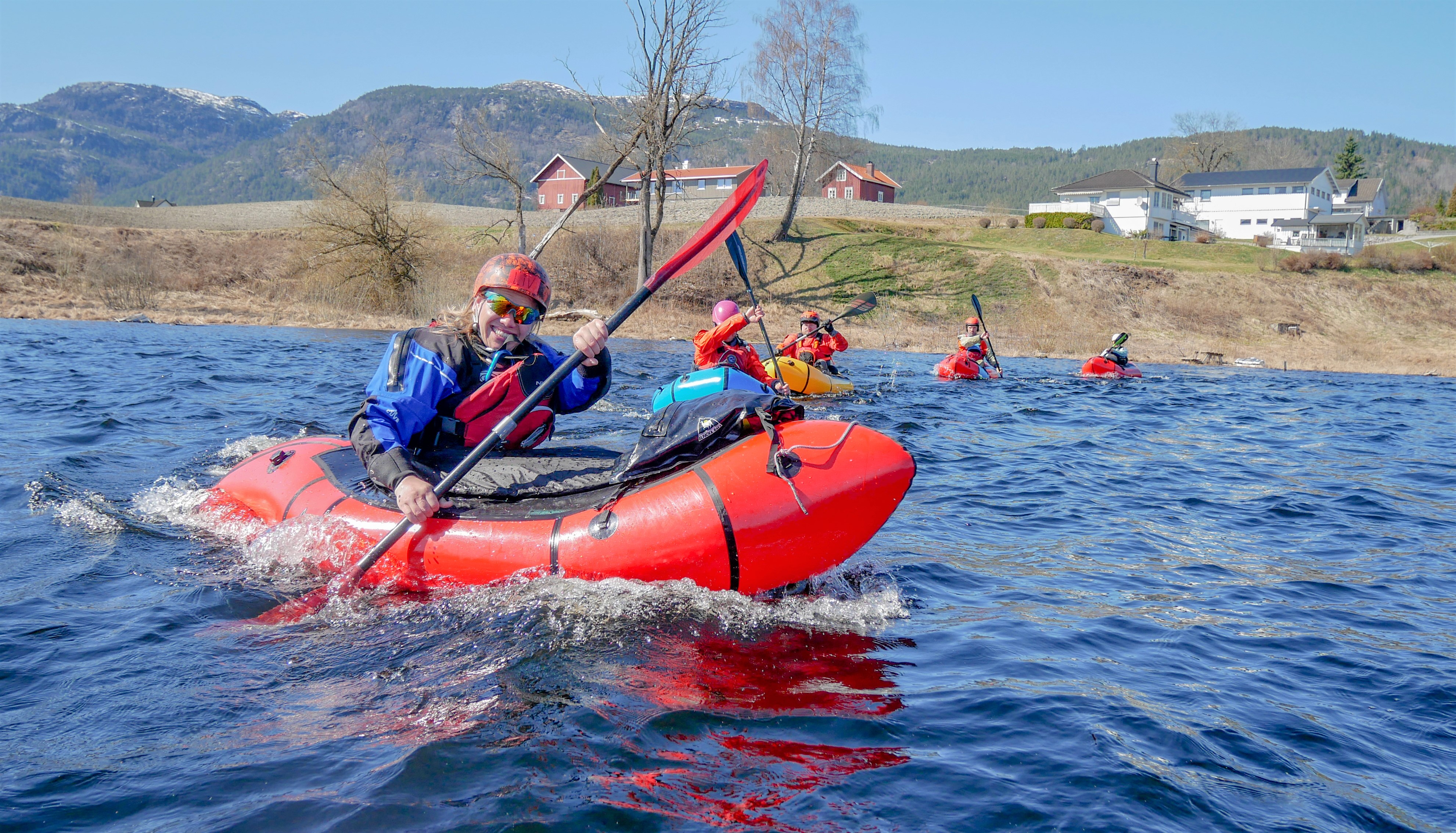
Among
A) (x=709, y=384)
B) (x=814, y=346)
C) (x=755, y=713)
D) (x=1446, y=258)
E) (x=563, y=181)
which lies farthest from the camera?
(x=563, y=181)

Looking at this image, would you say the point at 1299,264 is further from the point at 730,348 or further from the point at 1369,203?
the point at 1369,203

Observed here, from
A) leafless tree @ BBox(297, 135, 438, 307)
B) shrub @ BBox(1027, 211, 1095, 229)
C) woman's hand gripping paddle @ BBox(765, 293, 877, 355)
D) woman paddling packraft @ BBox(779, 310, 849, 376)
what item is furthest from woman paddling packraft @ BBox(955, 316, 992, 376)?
shrub @ BBox(1027, 211, 1095, 229)

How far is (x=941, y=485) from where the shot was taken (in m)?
7.58

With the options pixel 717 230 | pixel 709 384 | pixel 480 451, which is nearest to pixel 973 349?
pixel 709 384

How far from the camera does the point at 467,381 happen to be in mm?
4621

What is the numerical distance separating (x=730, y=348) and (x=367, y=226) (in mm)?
20238

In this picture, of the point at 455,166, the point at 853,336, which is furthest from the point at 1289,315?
the point at 455,166

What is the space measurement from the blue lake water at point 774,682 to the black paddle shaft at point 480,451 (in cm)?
22

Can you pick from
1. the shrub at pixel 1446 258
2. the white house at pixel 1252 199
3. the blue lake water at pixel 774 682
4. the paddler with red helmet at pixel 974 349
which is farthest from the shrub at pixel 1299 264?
the blue lake water at pixel 774 682

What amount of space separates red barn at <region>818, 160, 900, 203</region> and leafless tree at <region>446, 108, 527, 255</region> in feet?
136

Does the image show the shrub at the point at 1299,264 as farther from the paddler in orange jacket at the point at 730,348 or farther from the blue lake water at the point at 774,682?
the paddler in orange jacket at the point at 730,348

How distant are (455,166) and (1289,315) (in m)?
26.9

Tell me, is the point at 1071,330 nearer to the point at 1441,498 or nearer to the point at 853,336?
the point at 853,336

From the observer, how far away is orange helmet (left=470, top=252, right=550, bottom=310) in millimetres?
4512
